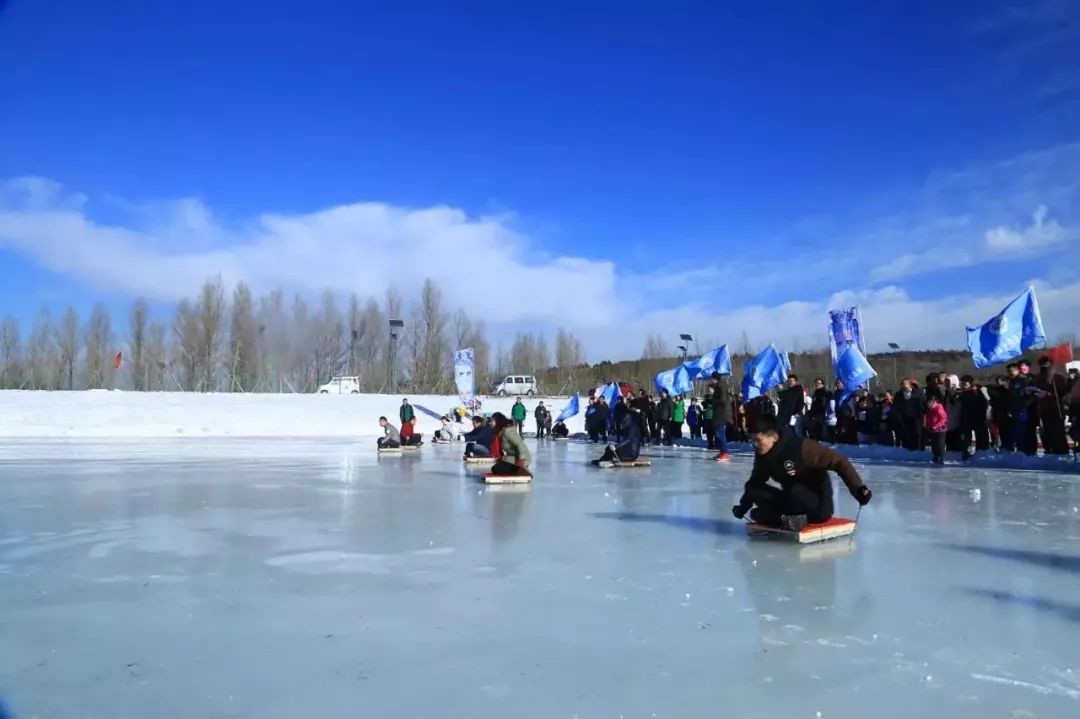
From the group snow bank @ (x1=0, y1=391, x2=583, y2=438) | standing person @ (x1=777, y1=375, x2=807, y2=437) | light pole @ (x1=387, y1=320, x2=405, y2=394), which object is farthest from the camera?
light pole @ (x1=387, y1=320, x2=405, y2=394)

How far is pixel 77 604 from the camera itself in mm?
4332

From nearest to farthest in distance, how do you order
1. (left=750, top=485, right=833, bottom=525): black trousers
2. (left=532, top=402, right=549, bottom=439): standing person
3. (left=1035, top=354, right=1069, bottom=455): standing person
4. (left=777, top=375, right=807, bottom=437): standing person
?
→ 1. (left=750, top=485, right=833, bottom=525): black trousers
2. (left=1035, top=354, right=1069, bottom=455): standing person
3. (left=777, top=375, right=807, bottom=437): standing person
4. (left=532, top=402, right=549, bottom=439): standing person

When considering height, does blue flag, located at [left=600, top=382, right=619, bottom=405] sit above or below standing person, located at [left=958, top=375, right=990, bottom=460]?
above

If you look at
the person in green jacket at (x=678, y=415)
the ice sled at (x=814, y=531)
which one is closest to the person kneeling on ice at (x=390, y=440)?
the person in green jacket at (x=678, y=415)

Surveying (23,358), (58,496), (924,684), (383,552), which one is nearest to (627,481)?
(383,552)

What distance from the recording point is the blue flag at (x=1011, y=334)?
1332cm

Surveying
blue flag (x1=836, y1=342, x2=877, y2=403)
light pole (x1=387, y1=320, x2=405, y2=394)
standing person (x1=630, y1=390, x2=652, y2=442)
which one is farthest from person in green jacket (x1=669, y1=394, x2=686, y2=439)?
light pole (x1=387, y1=320, x2=405, y2=394)

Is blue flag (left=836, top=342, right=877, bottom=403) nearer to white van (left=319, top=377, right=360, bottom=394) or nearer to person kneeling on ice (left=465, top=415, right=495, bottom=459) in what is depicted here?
person kneeling on ice (left=465, top=415, right=495, bottom=459)

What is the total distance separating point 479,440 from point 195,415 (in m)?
→ 21.1

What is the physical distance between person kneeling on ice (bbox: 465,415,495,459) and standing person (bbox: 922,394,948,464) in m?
7.58

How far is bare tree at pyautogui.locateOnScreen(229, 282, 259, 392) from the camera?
146ft

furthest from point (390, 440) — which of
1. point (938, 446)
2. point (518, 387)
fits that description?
point (518, 387)

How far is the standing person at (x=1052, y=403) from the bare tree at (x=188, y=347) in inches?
1720

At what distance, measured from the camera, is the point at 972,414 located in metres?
13.4
